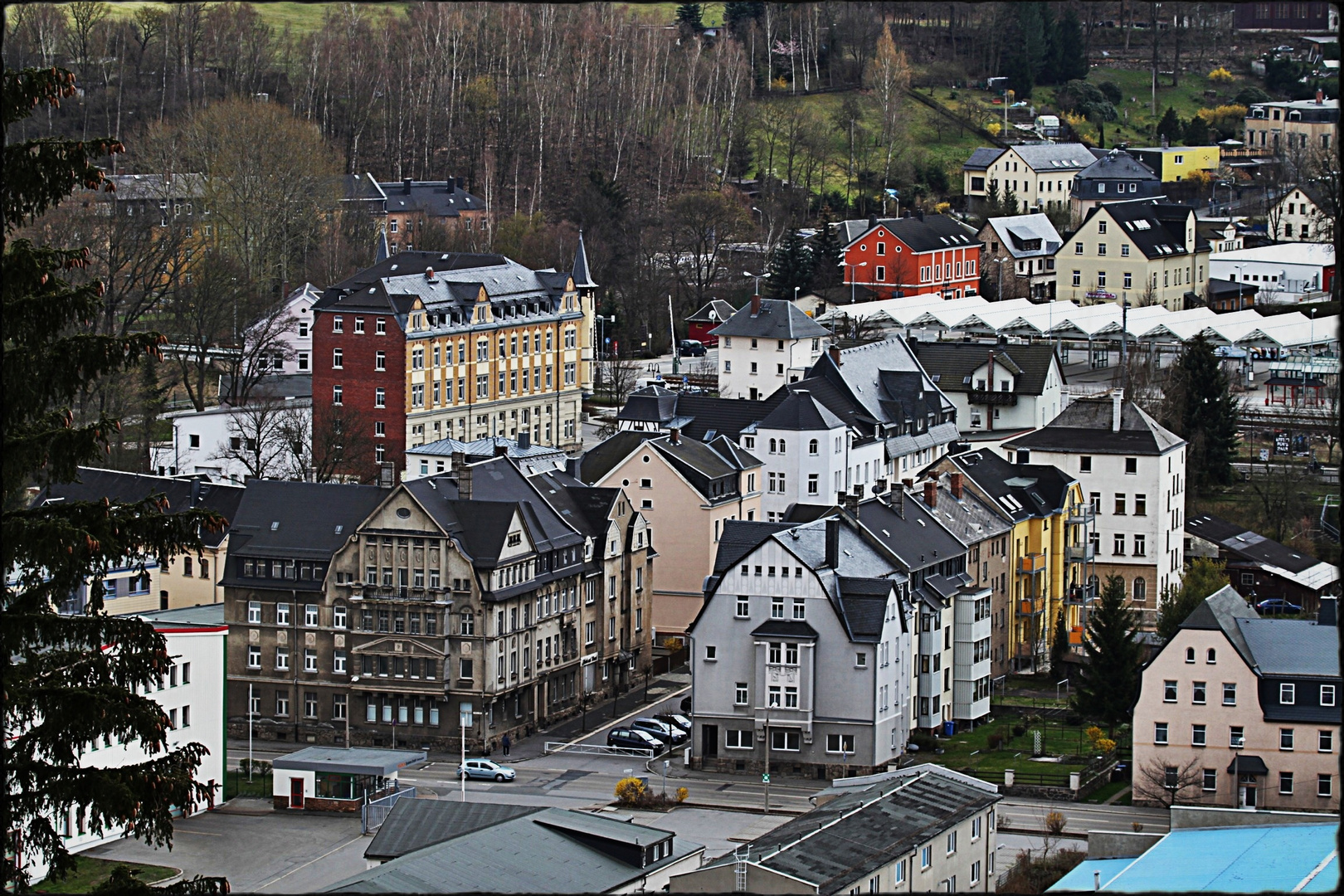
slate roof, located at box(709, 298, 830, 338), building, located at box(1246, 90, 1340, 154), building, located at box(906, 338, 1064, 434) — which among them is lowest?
building, located at box(906, 338, 1064, 434)

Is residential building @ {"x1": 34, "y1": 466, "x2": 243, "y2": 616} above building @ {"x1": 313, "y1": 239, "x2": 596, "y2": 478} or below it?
below

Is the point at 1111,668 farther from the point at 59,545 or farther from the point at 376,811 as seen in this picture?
the point at 59,545

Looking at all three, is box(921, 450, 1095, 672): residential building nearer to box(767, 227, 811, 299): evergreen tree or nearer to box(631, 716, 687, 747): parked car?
box(631, 716, 687, 747): parked car

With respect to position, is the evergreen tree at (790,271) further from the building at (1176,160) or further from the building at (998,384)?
the building at (1176,160)

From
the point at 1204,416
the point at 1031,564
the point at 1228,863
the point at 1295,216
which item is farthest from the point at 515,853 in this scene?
the point at 1295,216

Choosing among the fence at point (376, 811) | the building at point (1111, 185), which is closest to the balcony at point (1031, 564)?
the fence at point (376, 811)

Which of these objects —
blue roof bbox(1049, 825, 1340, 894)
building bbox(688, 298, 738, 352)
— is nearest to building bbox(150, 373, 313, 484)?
building bbox(688, 298, 738, 352)
